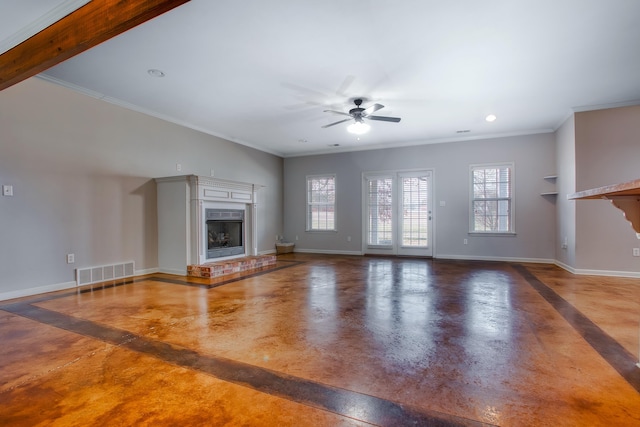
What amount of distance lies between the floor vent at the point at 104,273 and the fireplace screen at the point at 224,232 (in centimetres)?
123

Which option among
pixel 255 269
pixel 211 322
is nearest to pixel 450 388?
pixel 211 322

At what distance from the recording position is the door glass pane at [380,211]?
773cm

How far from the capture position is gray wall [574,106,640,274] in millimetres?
4898

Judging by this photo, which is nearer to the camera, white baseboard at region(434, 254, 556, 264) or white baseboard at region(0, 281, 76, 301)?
white baseboard at region(0, 281, 76, 301)

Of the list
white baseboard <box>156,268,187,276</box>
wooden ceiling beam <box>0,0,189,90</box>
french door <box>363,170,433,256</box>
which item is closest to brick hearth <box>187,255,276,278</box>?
white baseboard <box>156,268,187,276</box>

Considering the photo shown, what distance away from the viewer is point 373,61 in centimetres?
357

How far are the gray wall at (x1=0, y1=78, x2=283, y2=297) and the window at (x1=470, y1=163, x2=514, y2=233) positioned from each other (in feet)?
20.1

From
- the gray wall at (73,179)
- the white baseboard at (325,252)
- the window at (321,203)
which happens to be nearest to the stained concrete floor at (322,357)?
the gray wall at (73,179)

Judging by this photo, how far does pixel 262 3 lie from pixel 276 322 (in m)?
2.79

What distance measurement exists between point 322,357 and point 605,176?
5.61m

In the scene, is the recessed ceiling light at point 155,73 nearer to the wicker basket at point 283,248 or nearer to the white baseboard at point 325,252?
the wicker basket at point 283,248

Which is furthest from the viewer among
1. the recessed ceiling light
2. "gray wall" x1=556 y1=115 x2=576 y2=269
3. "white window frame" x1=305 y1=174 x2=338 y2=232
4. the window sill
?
"white window frame" x1=305 y1=174 x2=338 y2=232

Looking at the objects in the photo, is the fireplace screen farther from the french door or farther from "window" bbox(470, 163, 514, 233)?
"window" bbox(470, 163, 514, 233)

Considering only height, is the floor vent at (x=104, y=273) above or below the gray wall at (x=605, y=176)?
below
